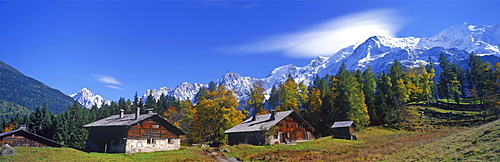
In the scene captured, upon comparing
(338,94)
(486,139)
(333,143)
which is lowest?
(333,143)

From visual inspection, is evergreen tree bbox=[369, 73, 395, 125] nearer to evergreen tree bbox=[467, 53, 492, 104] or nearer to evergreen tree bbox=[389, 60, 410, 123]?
evergreen tree bbox=[389, 60, 410, 123]

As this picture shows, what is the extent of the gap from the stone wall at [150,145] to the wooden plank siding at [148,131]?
640 millimetres

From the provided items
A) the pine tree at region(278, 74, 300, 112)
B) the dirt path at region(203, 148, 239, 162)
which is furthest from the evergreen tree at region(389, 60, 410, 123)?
the dirt path at region(203, 148, 239, 162)

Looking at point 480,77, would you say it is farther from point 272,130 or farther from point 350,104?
point 272,130

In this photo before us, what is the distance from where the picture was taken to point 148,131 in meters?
45.0

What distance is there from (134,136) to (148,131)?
2.66 metres

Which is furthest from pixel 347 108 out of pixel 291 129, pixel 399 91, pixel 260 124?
pixel 260 124

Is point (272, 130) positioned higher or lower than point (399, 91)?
lower

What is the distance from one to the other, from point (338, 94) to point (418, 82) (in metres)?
32.1

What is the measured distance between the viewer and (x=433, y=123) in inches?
2672

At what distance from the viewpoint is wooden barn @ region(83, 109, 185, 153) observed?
4234cm

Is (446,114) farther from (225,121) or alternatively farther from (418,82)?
(225,121)

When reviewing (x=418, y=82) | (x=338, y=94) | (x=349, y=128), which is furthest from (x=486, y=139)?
(x=418, y=82)

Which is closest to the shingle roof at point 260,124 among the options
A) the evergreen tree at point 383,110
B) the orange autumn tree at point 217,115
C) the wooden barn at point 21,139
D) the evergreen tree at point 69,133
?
the orange autumn tree at point 217,115
